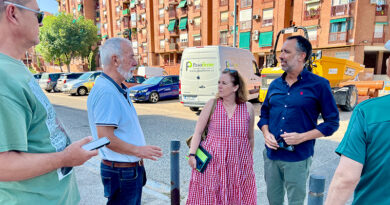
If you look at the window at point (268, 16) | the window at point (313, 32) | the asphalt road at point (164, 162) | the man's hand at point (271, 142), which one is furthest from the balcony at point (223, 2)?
the man's hand at point (271, 142)

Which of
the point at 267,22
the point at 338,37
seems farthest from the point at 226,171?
the point at 267,22

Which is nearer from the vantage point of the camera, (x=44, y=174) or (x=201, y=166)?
(x=44, y=174)

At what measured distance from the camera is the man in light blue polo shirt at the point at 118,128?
1.82 m

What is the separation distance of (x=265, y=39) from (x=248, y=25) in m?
3.17

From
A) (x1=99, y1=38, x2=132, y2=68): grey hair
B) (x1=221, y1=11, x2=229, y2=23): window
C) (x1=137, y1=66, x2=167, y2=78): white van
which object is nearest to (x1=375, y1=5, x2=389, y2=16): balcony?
(x1=221, y1=11, x2=229, y2=23): window

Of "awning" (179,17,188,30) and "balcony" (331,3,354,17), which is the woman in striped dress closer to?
"balcony" (331,3,354,17)

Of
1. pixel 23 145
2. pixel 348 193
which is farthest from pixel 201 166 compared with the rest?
pixel 23 145

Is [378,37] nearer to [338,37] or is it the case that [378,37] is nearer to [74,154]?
[338,37]

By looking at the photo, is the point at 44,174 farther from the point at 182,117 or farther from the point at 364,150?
the point at 182,117

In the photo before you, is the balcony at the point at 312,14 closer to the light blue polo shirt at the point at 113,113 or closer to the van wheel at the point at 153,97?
the van wheel at the point at 153,97

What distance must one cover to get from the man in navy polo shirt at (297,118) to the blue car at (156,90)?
35.5 ft

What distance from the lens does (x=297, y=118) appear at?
222cm

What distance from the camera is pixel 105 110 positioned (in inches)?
70.8

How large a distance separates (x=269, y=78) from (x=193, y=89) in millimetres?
3097
